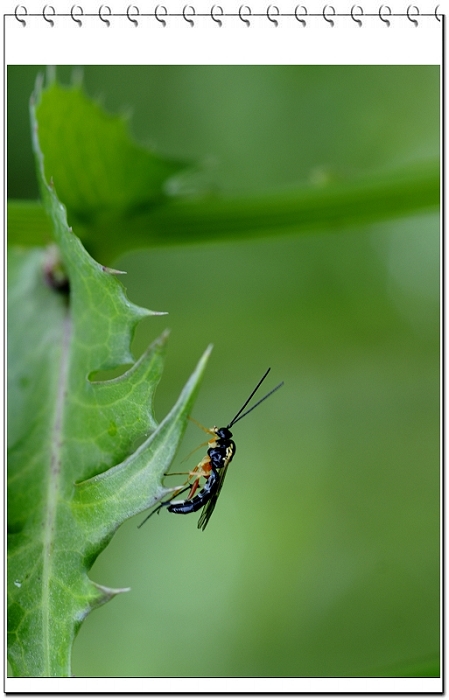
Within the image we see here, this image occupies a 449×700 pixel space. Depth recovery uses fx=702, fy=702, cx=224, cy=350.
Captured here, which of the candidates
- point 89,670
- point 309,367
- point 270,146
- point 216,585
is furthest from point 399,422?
point 89,670

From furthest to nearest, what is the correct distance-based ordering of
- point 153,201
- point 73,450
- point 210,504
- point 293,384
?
point 293,384 → point 153,201 → point 210,504 → point 73,450

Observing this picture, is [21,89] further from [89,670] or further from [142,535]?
[89,670]
